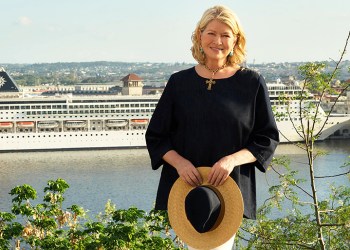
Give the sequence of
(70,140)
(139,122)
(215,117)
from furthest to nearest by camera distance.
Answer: (139,122), (70,140), (215,117)

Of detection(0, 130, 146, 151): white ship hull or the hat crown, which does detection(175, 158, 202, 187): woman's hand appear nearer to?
the hat crown

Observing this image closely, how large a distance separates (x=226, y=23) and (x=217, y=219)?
478mm

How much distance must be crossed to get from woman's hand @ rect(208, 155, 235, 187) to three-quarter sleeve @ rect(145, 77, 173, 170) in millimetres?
161

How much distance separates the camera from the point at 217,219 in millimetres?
1694

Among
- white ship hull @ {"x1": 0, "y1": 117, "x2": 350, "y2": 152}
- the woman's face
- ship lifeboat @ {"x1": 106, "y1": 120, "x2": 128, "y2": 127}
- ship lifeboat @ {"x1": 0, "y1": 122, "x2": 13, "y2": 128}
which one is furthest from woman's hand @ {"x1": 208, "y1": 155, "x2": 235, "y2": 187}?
ship lifeboat @ {"x1": 0, "y1": 122, "x2": 13, "y2": 128}

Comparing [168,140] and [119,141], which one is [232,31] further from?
[119,141]

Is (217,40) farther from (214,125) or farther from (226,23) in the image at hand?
(214,125)

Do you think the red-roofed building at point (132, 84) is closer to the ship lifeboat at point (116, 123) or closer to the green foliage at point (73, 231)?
the ship lifeboat at point (116, 123)

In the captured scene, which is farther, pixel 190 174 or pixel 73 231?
pixel 73 231

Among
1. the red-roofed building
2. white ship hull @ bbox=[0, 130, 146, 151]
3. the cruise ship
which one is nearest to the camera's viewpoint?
white ship hull @ bbox=[0, 130, 146, 151]

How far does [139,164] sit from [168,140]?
18.2m

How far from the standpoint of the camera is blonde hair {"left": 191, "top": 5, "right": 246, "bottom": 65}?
175 centimetres

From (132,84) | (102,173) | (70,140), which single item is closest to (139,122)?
(70,140)

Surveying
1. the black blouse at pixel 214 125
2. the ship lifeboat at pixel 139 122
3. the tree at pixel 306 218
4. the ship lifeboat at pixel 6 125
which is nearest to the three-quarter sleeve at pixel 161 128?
the black blouse at pixel 214 125
